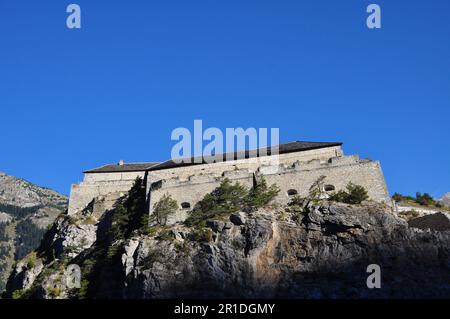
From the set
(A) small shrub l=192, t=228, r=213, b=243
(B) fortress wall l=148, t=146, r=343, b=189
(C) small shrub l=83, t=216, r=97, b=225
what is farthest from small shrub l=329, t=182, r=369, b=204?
(C) small shrub l=83, t=216, r=97, b=225

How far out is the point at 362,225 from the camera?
38438 mm

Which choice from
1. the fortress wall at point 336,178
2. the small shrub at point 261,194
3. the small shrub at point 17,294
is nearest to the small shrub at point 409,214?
the fortress wall at point 336,178

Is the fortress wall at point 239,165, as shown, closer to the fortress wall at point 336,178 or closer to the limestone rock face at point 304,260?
the fortress wall at point 336,178

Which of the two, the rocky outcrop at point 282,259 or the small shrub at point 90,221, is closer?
the rocky outcrop at point 282,259

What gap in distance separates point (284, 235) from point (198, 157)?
15514 millimetres

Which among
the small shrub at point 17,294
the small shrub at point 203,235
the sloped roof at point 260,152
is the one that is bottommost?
the small shrub at point 17,294

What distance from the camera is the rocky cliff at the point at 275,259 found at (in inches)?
1396

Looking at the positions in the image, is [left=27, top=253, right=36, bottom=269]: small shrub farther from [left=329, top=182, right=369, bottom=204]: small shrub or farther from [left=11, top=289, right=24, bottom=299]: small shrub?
[left=329, top=182, right=369, bottom=204]: small shrub

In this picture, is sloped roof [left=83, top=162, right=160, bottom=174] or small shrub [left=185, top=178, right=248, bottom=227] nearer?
small shrub [left=185, top=178, right=248, bottom=227]

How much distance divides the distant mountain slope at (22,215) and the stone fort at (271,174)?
96.2 m

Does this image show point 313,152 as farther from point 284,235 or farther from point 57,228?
point 57,228

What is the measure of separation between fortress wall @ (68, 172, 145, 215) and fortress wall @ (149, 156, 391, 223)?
9634 millimetres

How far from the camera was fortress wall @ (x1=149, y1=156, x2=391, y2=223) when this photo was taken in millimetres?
43281
